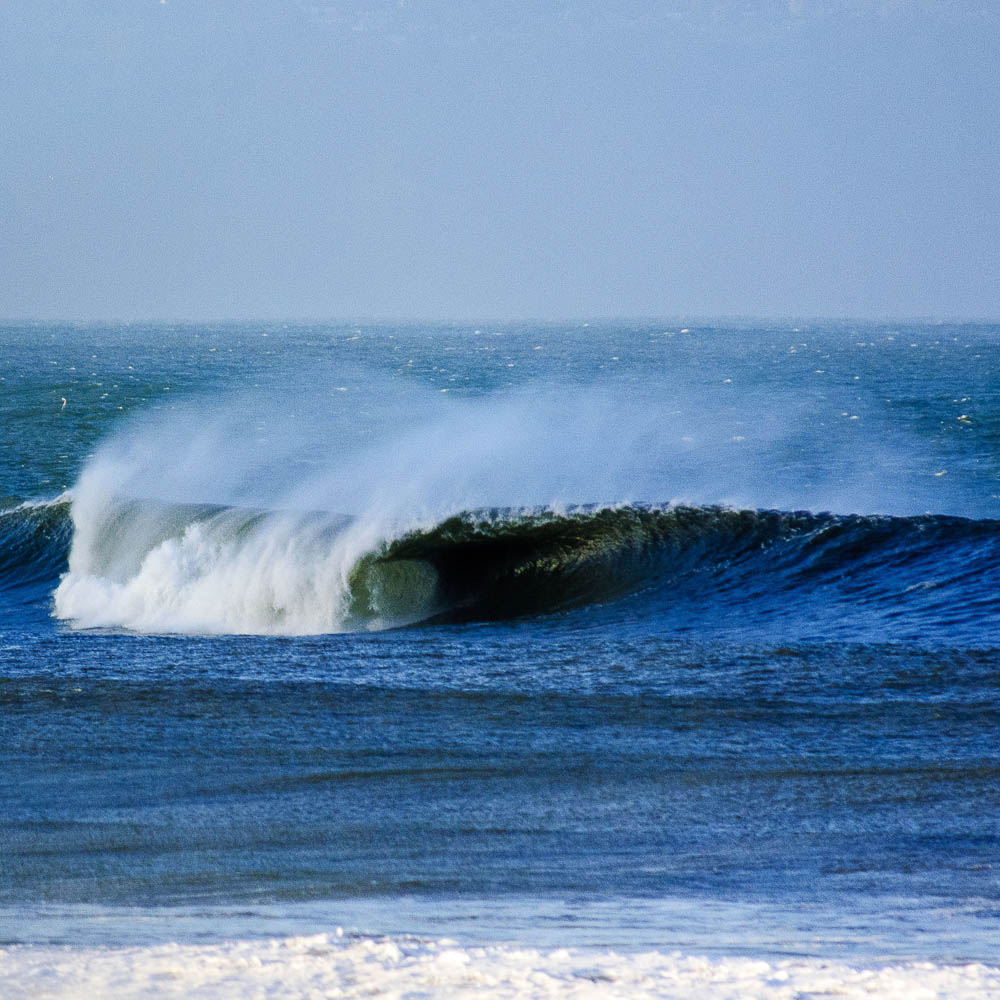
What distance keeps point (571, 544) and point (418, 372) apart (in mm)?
73208

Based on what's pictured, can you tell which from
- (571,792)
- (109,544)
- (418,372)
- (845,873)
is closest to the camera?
(845,873)

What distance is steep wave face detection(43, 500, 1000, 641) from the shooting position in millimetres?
13047

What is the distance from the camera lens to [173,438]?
3378cm

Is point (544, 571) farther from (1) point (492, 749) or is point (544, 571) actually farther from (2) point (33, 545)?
(2) point (33, 545)

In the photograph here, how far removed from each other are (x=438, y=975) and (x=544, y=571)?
10782 millimetres

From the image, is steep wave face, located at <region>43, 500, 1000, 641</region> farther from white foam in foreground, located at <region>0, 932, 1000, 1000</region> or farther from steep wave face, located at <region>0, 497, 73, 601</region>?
white foam in foreground, located at <region>0, 932, 1000, 1000</region>

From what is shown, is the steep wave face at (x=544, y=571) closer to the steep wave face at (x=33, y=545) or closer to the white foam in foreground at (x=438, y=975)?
the steep wave face at (x=33, y=545)

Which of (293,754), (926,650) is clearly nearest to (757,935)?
(293,754)

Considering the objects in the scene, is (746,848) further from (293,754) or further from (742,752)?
(293,754)

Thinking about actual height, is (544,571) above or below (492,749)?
above

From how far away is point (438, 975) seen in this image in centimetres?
405

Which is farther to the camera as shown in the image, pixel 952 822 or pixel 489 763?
pixel 489 763

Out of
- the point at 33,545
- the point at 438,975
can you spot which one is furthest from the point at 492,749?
the point at 33,545

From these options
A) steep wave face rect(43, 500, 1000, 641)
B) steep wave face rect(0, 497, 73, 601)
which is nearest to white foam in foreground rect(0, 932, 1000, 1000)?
steep wave face rect(43, 500, 1000, 641)
